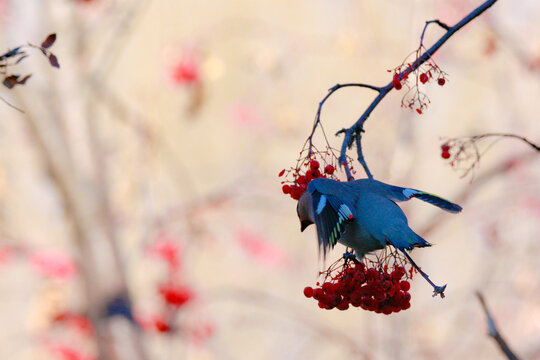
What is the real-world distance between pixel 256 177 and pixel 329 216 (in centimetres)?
425

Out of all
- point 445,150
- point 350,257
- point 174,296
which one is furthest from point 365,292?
point 174,296

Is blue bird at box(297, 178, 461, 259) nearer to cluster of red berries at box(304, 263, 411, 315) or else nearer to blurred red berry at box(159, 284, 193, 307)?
cluster of red berries at box(304, 263, 411, 315)

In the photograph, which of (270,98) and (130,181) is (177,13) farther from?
(130,181)

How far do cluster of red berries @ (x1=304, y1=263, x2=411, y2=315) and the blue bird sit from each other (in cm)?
5

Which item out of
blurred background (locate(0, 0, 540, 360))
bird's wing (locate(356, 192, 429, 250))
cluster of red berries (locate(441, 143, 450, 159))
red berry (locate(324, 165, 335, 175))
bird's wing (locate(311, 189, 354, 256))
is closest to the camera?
bird's wing (locate(311, 189, 354, 256))

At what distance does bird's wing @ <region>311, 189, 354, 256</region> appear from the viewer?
1.13m

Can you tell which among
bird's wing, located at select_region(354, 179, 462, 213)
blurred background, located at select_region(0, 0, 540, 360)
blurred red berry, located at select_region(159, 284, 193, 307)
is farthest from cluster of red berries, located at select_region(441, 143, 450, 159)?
blurred background, located at select_region(0, 0, 540, 360)

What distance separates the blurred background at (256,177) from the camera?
4.98 metres

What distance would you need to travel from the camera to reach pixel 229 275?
561 centimetres

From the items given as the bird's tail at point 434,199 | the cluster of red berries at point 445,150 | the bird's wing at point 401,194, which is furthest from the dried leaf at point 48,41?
the cluster of red berries at point 445,150

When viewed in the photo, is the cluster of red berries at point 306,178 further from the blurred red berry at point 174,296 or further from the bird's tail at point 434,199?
the blurred red berry at point 174,296

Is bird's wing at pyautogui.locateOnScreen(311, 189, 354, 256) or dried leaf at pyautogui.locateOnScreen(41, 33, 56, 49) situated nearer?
bird's wing at pyautogui.locateOnScreen(311, 189, 354, 256)

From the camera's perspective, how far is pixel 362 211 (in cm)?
127

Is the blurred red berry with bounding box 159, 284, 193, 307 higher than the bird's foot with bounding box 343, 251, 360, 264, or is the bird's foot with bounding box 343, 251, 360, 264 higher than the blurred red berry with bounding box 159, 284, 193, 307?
the blurred red berry with bounding box 159, 284, 193, 307
